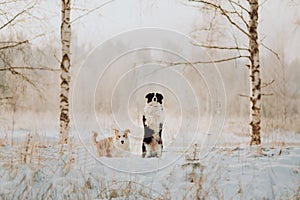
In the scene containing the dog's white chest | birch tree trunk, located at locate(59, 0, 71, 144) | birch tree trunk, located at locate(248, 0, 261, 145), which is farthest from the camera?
birch tree trunk, located at locate(59, 0, 71, 144)

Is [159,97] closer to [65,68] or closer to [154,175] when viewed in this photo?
[154,175]

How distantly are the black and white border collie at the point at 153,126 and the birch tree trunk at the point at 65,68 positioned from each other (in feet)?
3.97

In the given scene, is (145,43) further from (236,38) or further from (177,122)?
(236,38)

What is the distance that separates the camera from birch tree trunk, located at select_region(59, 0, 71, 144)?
14.0 feet

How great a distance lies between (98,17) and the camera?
457cm

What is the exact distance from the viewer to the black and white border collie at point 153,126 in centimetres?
341

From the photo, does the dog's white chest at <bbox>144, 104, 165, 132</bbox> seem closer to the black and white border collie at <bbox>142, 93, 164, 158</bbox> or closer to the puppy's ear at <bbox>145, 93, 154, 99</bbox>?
the black and white border collie at <bbox>142, 93, 164, 158</bbox>

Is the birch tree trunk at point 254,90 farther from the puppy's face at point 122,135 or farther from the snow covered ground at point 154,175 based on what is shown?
the puppy's face at point 122,135

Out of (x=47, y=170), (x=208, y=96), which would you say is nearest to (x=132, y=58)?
(x=208, y=96)

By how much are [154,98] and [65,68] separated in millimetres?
1396

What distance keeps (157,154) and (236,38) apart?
184 centimetres

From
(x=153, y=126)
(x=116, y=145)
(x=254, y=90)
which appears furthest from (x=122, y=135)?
(x=254, y=90)

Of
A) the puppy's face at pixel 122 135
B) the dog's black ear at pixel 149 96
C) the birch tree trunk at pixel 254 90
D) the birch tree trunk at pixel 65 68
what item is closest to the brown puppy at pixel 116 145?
the puppy's face at pixel 122 135

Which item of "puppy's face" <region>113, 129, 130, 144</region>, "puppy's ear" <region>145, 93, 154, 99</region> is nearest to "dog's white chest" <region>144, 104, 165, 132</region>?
"puppy's ear" <region>145, 93, 154, 99</region>
